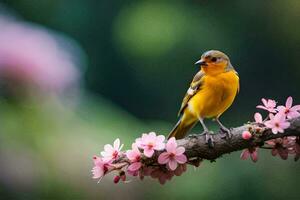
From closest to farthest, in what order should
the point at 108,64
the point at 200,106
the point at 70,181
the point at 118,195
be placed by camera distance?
the point at 200,106, the point at 70,181, the point at 118,195, the point at 108,64

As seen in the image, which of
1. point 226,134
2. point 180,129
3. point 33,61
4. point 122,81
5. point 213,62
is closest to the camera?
point 226,134

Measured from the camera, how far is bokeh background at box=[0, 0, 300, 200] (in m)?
3.59

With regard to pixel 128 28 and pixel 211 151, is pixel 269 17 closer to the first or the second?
pixel 128 28

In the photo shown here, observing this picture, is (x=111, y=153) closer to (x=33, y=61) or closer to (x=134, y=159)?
(x=134, y=159)

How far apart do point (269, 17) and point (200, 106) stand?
8042mm

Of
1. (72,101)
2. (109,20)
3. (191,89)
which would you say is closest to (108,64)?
(109,20)

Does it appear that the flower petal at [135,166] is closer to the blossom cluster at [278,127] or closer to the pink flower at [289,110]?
the blossom cluster at [278,127]

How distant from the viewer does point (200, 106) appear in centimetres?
263

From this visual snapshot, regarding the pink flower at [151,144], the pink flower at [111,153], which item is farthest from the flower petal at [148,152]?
the pink flower at [111,153]

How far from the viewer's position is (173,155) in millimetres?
1992

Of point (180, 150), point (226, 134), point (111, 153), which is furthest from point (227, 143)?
point (111, 153)

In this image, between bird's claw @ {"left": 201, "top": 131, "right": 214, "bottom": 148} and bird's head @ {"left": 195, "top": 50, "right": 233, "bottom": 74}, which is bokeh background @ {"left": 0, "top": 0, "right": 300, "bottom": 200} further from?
bird's claw @ {"left": 201, "top": 131, "right": 214, "bottom": 148}

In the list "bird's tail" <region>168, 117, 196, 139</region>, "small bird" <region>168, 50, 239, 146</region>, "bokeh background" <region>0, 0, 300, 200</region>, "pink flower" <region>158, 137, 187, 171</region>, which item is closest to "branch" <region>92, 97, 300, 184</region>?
"pink flower" <region>158, 137, 187, 171</region>

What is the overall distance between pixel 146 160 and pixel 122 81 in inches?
376
